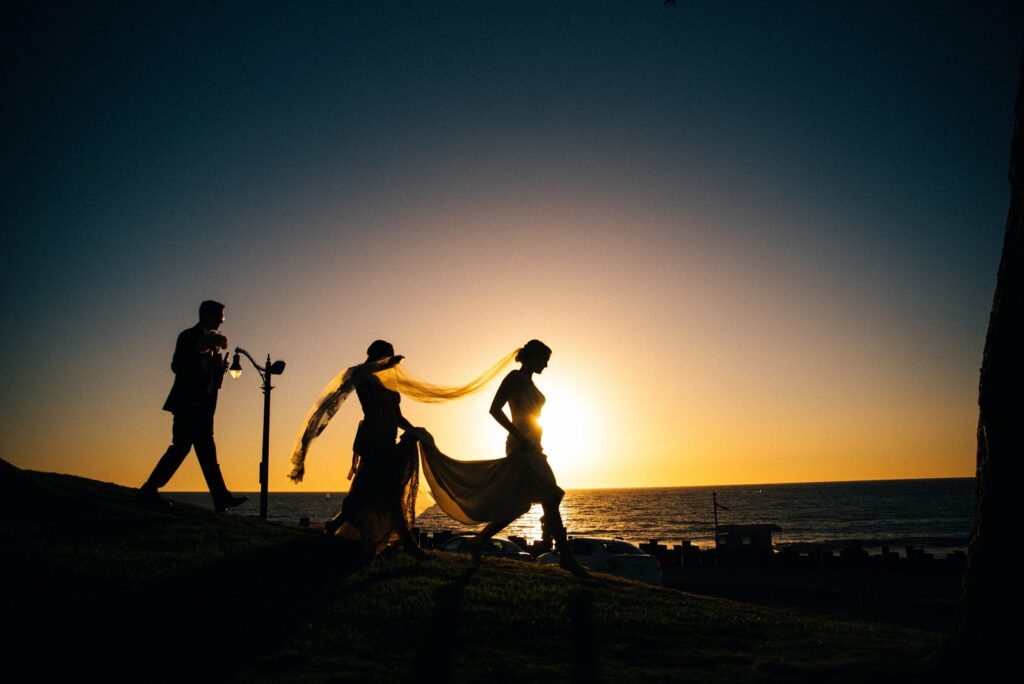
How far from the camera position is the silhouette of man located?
30.3 ft

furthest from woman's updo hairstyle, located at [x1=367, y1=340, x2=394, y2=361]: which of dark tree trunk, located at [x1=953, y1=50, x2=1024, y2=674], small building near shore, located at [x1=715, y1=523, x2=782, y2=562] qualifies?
small building near shore, located at [x1=715, y1=523, x2=782, y2=562]

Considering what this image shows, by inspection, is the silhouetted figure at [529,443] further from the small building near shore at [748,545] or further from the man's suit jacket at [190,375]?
the small building near shore at [748,545]

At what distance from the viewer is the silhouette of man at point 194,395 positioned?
9.23 meters

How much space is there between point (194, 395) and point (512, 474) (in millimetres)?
4163

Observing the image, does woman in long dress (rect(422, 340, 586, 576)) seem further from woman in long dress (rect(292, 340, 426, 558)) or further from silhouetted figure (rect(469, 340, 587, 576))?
woman in long dress (rect(292, 340, 426, 558))

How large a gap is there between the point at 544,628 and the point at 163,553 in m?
3.91

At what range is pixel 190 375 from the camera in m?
9.31

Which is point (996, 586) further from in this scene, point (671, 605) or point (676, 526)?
point (676, 526)

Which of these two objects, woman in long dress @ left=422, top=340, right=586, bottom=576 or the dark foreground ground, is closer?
the dark foreground ground

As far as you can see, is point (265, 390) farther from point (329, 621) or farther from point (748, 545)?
point (748, 545)

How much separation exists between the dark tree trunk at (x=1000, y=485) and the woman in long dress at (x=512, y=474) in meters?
4.75

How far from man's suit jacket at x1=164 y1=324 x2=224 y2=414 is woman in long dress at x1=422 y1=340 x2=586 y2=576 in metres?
2.95

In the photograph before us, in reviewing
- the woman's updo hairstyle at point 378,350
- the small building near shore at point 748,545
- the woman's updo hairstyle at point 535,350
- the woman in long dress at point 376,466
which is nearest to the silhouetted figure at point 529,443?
the woman's updo hairstyle at point 535,350

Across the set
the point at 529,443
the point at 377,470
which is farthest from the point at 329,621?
the point at 529,443
